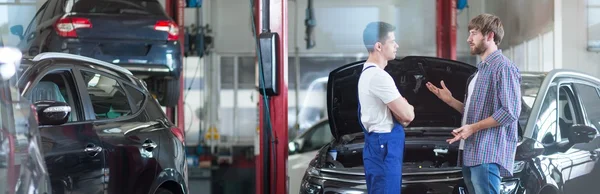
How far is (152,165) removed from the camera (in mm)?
4973

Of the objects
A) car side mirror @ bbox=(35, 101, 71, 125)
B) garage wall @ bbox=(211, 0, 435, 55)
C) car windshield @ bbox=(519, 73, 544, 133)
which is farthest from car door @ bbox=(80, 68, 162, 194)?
garage wall @ bbox=(211, 0, 435, 55)

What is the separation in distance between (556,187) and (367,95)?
1.85m

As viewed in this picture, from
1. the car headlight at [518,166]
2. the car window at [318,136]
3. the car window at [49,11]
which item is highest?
the car window at [49,11]

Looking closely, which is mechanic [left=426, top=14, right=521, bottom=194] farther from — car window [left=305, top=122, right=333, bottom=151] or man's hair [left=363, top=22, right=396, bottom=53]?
car window [left=305, top=122, right=333, bottom=151]

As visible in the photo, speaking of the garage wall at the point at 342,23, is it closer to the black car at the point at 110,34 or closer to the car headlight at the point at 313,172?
the black car at the point at 110,34

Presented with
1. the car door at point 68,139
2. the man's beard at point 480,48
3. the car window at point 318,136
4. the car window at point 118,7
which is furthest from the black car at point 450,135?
the car window at point 318,136

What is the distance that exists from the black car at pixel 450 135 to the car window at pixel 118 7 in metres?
2.73

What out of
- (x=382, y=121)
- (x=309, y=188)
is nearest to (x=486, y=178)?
(x=382, y=121)

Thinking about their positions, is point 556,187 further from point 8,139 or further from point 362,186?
point 8,139

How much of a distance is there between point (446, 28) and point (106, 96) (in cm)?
646

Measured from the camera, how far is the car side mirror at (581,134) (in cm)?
585

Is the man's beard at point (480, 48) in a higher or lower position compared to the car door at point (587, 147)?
higher

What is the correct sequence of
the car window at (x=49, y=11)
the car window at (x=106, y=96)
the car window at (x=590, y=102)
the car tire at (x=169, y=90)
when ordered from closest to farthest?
1. the car window at (x=106, y=96)
2. the car window at (x=590, y=102)
3. the car window at (x=49, y=11)
4. the car tire at (x=169, y=90)

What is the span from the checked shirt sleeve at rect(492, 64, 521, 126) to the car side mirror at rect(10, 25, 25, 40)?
14.9 feet
